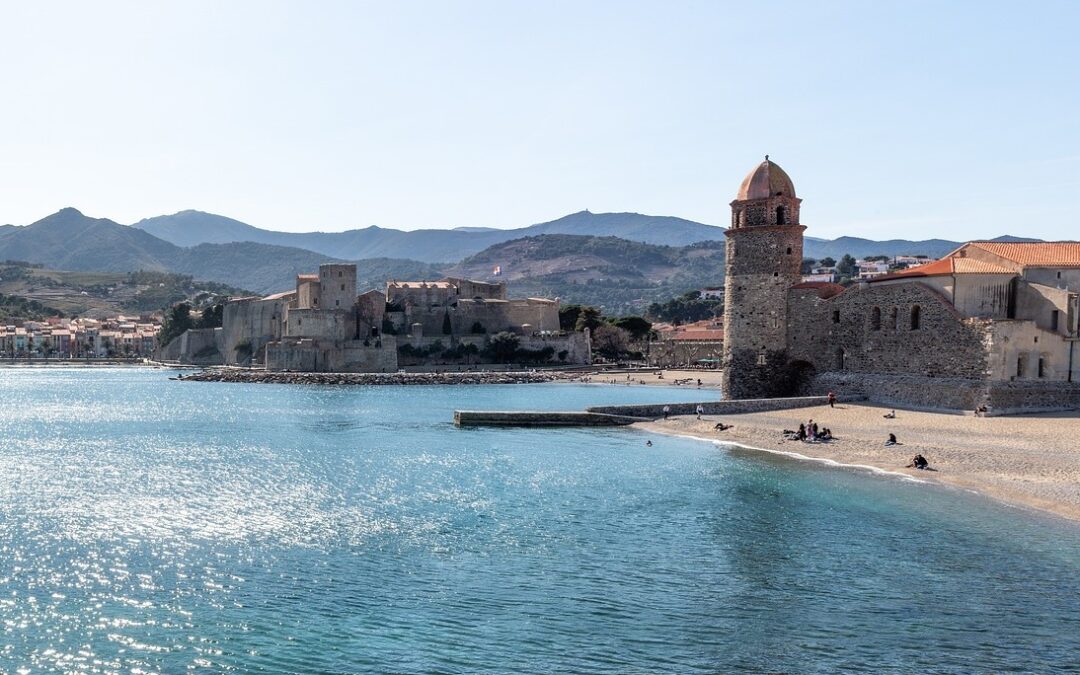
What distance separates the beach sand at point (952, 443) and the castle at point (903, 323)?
1082mm

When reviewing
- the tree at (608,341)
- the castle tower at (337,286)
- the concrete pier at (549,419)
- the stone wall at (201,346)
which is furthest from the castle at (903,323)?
the stone wall at (201,346)

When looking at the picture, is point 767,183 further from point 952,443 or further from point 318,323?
point 318,323

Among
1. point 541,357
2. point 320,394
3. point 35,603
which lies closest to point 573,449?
point 35,603

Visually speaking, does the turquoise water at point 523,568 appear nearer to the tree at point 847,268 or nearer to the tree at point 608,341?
the tree at point 608,341

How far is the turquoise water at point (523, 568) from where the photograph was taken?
31.4ft

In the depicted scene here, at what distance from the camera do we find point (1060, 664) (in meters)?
9.04

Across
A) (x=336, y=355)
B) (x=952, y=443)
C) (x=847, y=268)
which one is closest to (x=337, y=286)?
(x=336, y=355)

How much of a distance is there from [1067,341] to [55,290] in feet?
453

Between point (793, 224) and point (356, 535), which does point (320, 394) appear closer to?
point (793, 224)

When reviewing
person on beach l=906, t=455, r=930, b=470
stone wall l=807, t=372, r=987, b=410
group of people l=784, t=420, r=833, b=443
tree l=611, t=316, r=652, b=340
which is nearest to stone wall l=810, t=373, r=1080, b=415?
stone wall l=807, t=372, r=987, b=410

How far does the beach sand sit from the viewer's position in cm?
1691

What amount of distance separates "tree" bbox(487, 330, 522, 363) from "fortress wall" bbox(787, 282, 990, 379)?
3680 centimetres

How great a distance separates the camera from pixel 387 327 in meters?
63.5

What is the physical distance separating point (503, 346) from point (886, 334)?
1550 inches
